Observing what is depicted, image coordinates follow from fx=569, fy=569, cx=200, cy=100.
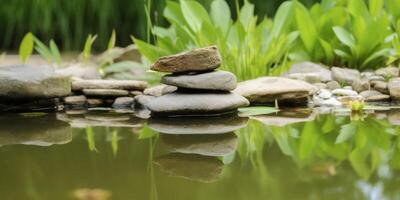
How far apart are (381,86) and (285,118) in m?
0.72

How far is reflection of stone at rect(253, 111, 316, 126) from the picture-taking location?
2.12m

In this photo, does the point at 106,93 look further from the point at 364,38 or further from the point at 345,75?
the point at 364,38

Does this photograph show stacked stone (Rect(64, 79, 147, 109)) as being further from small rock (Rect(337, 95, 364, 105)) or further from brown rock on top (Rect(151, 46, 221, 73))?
small rock (Rect(337, 95, 364, 105))

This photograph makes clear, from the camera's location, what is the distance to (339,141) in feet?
5.68

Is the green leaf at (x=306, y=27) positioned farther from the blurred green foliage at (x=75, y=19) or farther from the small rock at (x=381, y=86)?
the blurred green foliage at (x=75, y=19)

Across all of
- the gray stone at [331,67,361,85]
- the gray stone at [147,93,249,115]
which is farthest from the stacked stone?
the gray stone at [331,67,361,85]

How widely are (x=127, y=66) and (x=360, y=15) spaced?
133cm

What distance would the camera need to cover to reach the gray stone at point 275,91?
250 cm

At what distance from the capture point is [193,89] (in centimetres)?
236

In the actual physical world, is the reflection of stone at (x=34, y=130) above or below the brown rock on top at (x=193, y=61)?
below

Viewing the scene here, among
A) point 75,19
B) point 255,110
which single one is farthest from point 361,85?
point 75,19

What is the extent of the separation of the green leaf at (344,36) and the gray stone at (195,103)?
1006mm

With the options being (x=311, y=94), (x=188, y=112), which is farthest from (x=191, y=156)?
(x=311, y=94)

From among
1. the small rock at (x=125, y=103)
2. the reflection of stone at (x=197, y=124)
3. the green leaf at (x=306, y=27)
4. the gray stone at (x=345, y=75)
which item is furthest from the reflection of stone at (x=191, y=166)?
the green leaf at (x=306, y=27)
